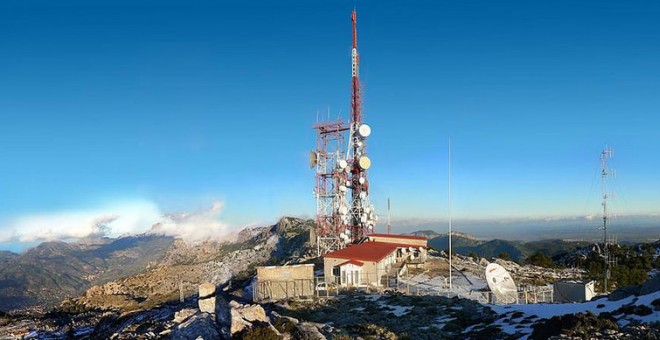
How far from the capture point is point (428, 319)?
25.4 m

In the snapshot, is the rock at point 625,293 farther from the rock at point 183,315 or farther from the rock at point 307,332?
the rock at point 183,315

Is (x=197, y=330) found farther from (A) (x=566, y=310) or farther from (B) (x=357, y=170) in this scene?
(B) (x=357, y=170)

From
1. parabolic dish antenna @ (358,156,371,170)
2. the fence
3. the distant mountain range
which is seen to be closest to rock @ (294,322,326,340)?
the fence

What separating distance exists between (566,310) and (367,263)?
62.3ft

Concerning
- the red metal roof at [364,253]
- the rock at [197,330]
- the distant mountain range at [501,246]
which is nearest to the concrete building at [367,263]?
the red metal roof at [364,253]

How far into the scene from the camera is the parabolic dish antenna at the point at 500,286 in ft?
97.8

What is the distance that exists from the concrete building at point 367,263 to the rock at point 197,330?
1611 centimetres

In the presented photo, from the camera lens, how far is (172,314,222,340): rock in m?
22.2

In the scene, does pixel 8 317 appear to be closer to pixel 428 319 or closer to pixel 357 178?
pixel 357 178

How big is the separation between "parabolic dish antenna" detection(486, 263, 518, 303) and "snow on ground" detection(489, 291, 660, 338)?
4741 millimetres

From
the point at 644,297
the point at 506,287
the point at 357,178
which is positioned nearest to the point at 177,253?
the point at 357,178

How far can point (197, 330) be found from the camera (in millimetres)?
22656

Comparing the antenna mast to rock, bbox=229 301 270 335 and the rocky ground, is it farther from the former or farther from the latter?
rock, bbox=229 301 270 335

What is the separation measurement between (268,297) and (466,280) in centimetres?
1771
